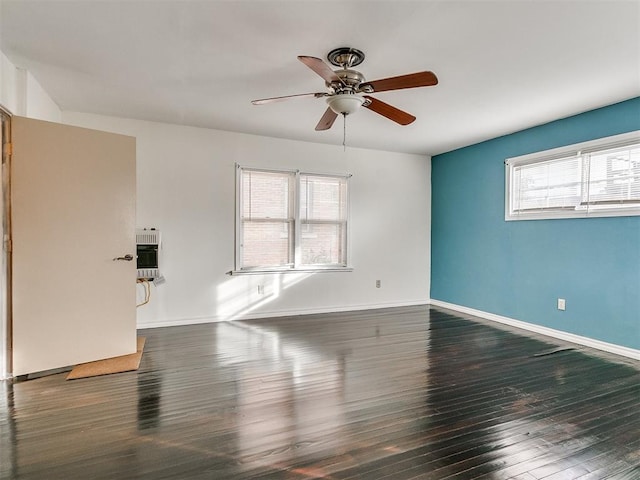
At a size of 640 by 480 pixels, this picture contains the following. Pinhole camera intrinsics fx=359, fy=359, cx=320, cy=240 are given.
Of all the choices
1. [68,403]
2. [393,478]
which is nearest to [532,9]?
[393,478]

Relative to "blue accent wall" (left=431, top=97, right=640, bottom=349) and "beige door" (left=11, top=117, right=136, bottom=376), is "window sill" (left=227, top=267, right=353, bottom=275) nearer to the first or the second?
"beige door" (left=11, top=117, right=136, bottom=376)

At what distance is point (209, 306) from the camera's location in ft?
15.4

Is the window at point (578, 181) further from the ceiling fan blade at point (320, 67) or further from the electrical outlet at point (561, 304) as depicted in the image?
the ceiling fan blade at point (320, 67)

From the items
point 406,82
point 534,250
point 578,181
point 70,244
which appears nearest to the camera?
point 406,82

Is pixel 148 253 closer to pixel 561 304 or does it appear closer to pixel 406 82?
pixel 406 82

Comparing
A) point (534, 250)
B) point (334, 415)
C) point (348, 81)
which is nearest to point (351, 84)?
point (348, 81)

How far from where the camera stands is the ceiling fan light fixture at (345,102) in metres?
2.56

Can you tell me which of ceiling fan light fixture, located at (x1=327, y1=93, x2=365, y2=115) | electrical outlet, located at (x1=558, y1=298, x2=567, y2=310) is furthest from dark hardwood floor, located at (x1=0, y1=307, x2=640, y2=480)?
ceiling fan light fixture, located at (x1=327, y1=93, x2=365, y2=115)

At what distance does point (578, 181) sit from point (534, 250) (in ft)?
3.05

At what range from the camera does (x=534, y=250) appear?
14.5ft

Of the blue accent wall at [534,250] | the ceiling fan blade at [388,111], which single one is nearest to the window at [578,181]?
the blue accent wall at [534,250]

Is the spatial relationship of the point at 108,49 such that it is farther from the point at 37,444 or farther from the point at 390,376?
the point at 390,376

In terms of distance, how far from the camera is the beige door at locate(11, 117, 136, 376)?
9.45 ft

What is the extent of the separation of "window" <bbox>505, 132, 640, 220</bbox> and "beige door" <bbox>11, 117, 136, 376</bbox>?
450cm
